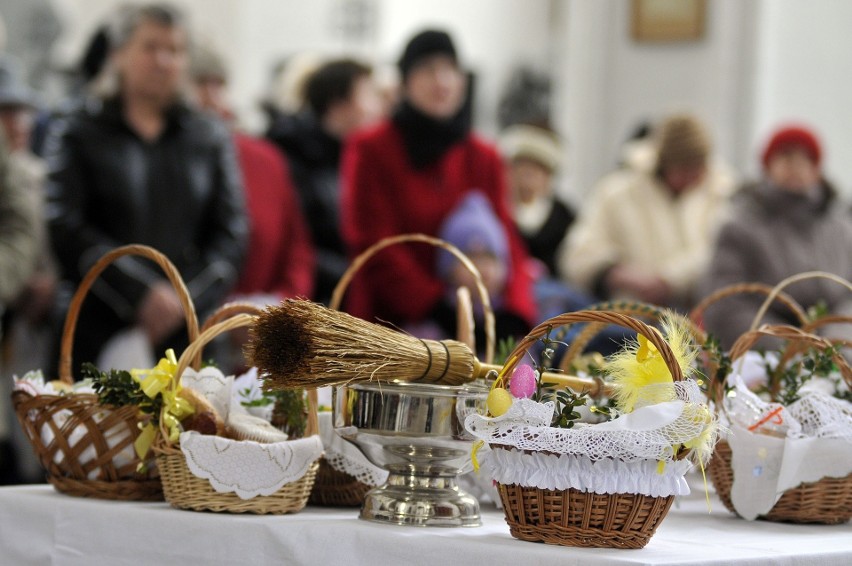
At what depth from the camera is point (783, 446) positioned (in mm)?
2068

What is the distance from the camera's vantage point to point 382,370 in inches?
71.7

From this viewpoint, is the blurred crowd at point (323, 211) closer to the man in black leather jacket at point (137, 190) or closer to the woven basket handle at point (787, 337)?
the man in black leather jacket at point (137, 190)

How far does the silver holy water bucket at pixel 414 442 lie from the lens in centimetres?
185

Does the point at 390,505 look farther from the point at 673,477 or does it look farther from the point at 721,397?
the point at 721,397

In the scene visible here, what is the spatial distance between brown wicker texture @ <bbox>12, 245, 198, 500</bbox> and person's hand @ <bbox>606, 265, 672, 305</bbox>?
307 centimetres

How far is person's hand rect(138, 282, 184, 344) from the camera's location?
11.9ft

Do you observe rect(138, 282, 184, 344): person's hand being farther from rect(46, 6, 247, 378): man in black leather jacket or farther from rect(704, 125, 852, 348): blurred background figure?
rect(704, 125, 852, 348): blurred background figure

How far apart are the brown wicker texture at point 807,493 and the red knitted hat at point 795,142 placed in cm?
249

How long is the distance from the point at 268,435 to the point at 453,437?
0.95 feet

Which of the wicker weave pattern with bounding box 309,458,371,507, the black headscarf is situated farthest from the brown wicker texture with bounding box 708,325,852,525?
the black headscarf

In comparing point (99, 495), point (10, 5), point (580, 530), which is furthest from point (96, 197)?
point (10, 5)

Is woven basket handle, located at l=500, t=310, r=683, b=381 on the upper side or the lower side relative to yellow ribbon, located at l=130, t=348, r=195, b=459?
upper

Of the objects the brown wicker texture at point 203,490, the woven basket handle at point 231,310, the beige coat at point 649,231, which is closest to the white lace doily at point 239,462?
the brown wicker texture at point 203,490

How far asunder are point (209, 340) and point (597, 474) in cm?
63
